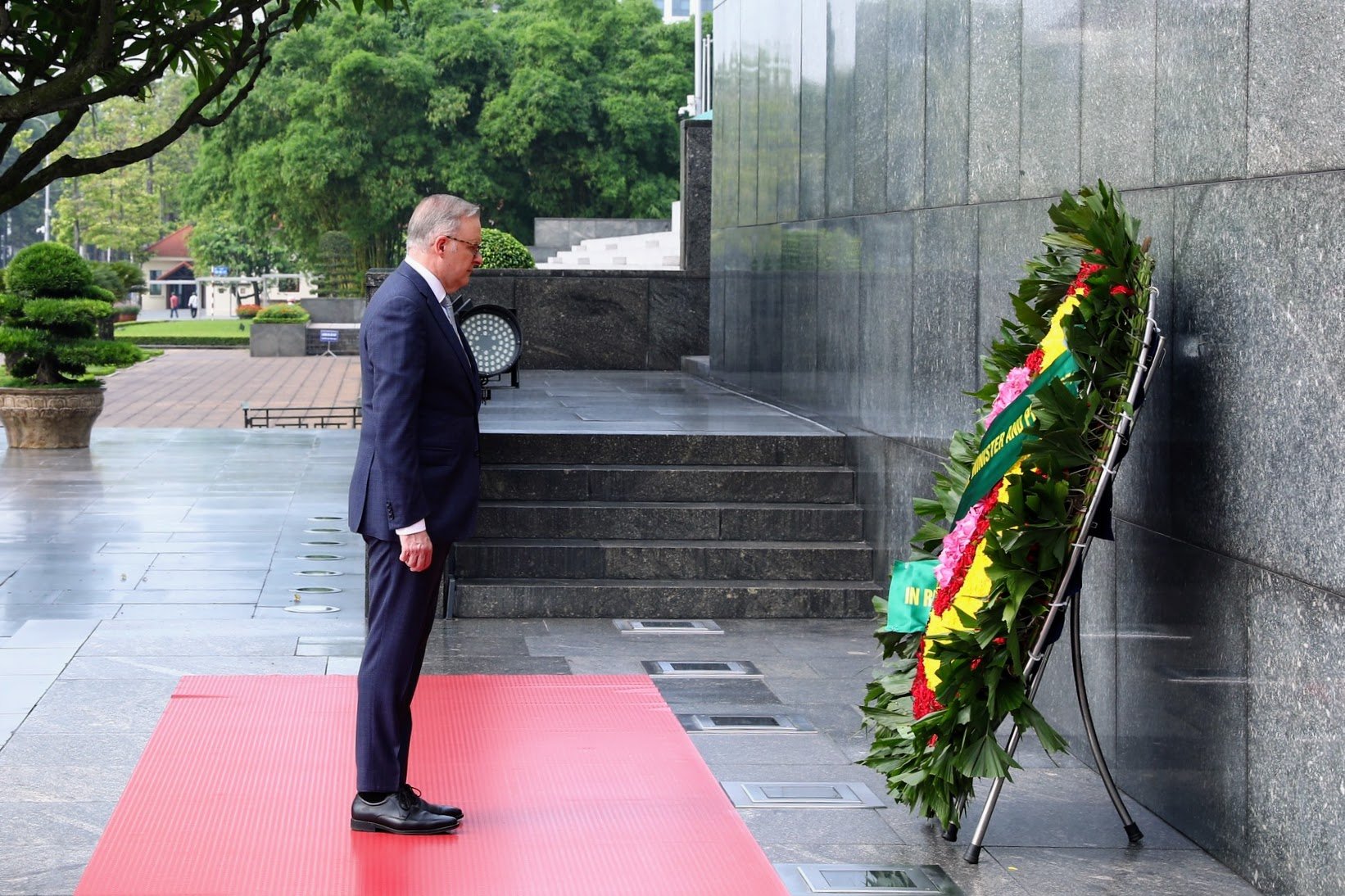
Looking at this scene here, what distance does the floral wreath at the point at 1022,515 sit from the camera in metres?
4.89

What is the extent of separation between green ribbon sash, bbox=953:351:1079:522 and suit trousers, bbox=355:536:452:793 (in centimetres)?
166

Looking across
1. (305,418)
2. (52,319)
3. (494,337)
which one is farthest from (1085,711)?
(305,418)

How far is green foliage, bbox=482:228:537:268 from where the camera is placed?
19.0m

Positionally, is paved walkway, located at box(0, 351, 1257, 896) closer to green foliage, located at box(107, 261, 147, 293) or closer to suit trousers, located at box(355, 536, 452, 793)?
suit trousers, located at box(355, 536, 452, 793)

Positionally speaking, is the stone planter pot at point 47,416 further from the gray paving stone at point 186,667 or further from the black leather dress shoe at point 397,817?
the black leather dress shoe at point 397,817

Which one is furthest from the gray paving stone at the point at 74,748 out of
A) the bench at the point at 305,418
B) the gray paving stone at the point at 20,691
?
the bench at the point at 305,418

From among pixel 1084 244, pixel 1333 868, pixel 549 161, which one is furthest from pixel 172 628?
pixel 549 161

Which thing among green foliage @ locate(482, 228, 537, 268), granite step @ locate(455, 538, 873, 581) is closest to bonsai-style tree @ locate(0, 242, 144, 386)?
green foliage @ locate(482, 228, 537, 268)

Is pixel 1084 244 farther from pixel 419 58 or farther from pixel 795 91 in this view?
pixel 419 58

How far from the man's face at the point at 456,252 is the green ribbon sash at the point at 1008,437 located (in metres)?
1.67

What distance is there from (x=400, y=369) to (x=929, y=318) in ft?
13.8

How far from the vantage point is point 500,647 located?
818 cm

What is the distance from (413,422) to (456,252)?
55 cm

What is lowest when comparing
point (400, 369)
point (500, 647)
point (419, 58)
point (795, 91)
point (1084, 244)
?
point (500, 647)
